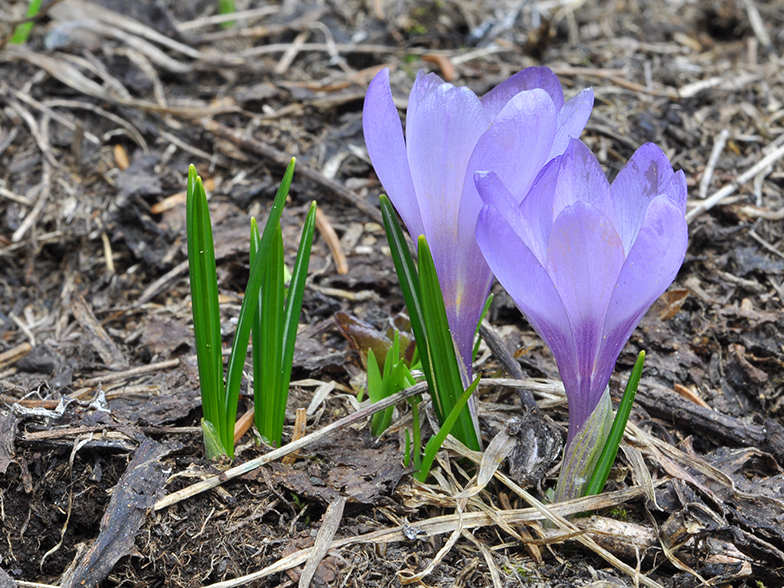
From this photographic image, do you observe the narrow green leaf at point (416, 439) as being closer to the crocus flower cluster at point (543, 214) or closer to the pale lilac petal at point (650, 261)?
the crocus flower cluster at point (543, 214)

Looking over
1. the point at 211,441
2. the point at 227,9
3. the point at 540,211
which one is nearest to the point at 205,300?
the point at 211,441

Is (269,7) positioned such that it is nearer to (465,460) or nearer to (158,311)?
(158,311)

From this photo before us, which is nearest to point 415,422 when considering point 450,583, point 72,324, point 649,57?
point 450,583

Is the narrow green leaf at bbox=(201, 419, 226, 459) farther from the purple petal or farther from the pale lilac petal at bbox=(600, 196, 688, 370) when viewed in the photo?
the pale lilac petal at bbox=(600, 196, 688, 370)

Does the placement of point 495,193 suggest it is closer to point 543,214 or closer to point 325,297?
point 543,214

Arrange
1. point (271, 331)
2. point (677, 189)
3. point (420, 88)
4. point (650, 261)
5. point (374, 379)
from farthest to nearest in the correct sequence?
point (374, 379), point (271, 331), point (420, 88), point (677, 189), point (650, 261)

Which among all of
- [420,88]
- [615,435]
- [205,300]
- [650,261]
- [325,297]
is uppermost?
[420,88]
